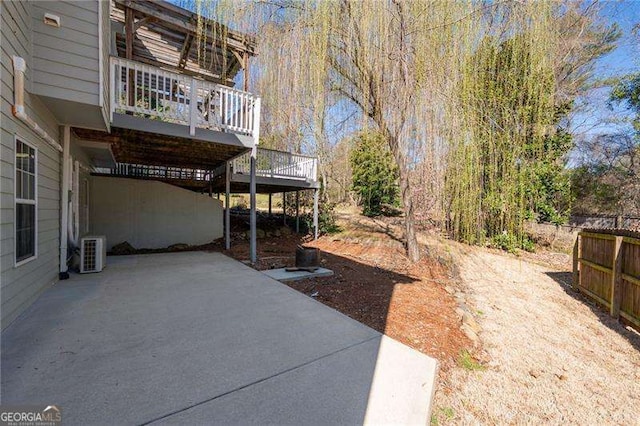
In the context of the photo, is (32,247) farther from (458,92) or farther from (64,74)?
(458,92)

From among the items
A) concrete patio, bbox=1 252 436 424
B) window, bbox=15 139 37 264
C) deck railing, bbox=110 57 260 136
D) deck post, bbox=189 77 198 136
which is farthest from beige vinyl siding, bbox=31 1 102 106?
concrete patio, bbox=1 252 436 424

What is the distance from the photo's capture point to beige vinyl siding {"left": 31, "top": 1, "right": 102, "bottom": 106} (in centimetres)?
313

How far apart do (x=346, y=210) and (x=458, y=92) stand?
44.2 ft

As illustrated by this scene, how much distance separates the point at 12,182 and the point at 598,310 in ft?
27.4

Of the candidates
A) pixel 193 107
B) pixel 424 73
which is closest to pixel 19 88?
pixel 193 107

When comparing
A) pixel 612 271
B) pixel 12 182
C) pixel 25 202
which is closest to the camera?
pixel 12 182

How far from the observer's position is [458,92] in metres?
3.76

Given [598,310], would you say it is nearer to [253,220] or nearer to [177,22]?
[253,220]

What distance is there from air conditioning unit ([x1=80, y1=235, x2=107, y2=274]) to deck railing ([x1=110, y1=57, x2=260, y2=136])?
88.4 inches

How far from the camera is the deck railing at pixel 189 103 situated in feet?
15.0

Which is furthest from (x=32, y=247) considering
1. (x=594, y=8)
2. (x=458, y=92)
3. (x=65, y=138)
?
(x=594, y=8)

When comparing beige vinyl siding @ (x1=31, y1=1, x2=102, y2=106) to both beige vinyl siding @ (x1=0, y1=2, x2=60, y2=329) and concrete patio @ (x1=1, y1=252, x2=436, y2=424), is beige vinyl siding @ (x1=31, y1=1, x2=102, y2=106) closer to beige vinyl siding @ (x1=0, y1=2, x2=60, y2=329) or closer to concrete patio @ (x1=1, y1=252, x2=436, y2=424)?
beige vinyl siding @ (x1=0, y1=2, x2=60, y2=329)

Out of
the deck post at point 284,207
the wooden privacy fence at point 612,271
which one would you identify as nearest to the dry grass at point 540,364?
the wooden privacy fence at point 612,271

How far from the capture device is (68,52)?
327 cm
